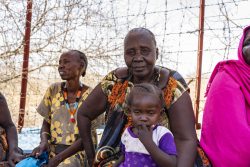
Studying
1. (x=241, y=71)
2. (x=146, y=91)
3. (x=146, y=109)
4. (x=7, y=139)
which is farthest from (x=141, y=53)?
(x=7, y=139)

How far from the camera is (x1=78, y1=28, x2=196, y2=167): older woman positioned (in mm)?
2975

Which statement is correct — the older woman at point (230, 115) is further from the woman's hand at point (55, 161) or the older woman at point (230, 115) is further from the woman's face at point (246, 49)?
the woman's hand at point (55, 161)

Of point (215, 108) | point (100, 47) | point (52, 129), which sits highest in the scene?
point (100, 47)

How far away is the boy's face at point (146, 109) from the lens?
2809 millimetres

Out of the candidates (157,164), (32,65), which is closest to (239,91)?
(157,164)

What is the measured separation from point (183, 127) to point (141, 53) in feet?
1.83

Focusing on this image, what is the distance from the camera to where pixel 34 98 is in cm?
690

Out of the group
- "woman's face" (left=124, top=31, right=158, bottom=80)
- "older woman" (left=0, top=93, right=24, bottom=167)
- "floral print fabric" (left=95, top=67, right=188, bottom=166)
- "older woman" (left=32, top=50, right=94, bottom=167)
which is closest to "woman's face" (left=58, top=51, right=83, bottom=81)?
"older woman" (left=32, top=50, right=94, bottom=167)

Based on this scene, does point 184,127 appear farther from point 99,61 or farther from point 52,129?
point 99,61

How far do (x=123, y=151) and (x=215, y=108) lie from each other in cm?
81

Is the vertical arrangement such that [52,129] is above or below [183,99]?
below

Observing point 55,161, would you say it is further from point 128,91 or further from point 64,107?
point 128,91

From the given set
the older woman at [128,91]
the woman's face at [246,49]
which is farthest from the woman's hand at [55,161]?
the woman's face at [246,49]

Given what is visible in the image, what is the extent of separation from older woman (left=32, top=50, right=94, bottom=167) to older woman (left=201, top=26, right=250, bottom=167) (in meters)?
1.16
